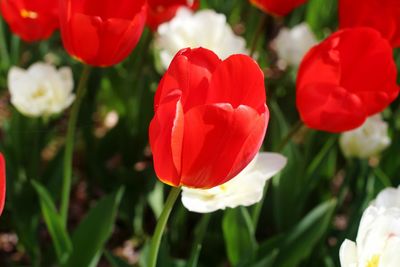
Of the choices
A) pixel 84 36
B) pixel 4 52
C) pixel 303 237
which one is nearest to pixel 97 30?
pixel 84 36

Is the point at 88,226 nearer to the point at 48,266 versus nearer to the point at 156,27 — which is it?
the point at 48,266

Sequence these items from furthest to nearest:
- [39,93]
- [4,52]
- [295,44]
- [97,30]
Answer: [4,52] → [295,44] → [39,93] → [97,30]

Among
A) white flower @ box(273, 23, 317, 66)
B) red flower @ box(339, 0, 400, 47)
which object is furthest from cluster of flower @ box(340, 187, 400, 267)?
white flower @ box(273, 23, 317, 66)

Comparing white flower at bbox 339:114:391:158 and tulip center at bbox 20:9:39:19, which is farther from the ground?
tulip center at bbox 20:9:39:19

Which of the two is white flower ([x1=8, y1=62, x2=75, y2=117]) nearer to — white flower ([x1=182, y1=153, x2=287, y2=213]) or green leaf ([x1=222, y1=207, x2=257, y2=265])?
green leaf ([x1=222, y1=207, x2=257, y2=265])

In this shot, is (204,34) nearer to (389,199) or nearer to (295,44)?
(295,44)

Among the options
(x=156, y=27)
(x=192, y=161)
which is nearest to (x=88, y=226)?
(x=156, y=27)
